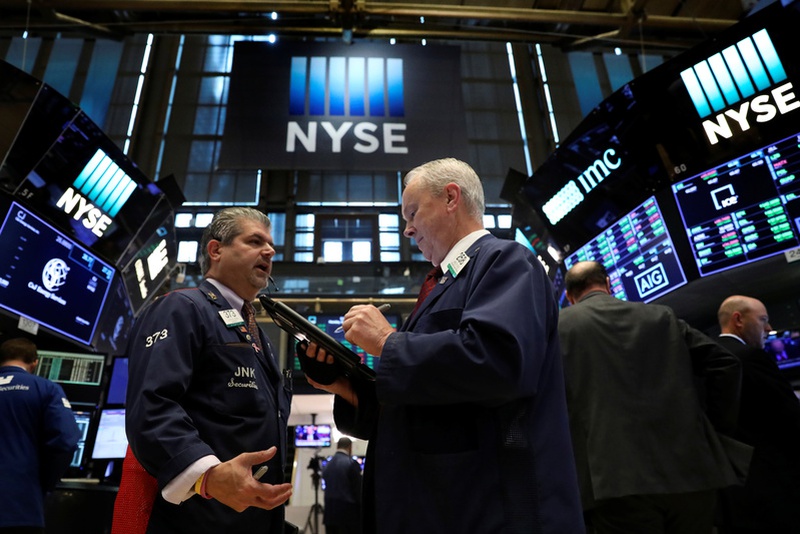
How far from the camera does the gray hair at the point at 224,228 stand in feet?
8.75

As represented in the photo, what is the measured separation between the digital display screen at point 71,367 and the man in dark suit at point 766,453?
655 cm

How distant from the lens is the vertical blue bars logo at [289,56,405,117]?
6.45 meters

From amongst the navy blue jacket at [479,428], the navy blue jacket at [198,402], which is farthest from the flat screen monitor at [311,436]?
the navy blue jacket at [479,428]

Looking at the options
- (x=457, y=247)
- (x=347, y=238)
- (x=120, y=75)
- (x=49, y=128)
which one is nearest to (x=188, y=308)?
(x=457, y=247)

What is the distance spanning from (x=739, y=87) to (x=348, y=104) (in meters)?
3.53

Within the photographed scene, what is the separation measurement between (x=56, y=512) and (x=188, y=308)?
4617mm

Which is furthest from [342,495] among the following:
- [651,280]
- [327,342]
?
[327,342]

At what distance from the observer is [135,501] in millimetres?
2023

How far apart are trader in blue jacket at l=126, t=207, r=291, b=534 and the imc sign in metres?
3.65

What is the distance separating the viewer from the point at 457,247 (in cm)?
207

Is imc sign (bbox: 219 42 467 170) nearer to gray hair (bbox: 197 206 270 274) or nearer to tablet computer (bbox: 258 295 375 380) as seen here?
gray hair (bbox: 197 206 270 274)

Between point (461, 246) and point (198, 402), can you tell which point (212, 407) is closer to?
point (198, 402)

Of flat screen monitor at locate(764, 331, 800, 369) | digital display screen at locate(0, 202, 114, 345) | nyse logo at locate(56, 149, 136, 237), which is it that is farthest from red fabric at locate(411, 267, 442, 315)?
nyse logo at locate(56, 149, 136, 237)

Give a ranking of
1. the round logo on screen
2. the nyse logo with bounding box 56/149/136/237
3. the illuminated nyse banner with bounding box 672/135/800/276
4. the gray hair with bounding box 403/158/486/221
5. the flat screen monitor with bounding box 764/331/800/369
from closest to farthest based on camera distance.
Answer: the gray hair with bounding box 403/158/486/221 → the illuminated nyse banner with bounding box 672/135/800/276 → the flat screen monitor with bounding box 764/331/800/369 → the round logo on screen → the nyse logo with bounding box 56/149/136/237
